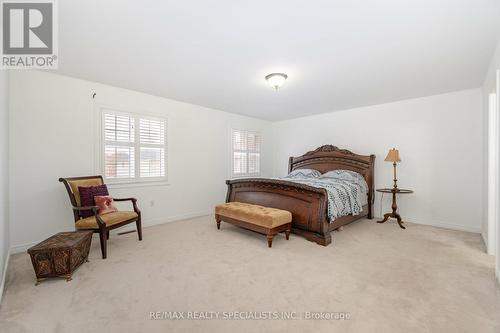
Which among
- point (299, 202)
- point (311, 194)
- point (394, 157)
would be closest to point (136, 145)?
point (299, 202)

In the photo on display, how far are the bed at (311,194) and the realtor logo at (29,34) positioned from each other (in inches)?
131

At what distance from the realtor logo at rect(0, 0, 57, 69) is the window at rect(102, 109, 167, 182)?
1.12 m

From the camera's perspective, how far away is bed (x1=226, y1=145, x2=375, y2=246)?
3398 millimetres

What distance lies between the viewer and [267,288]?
2180 millimetres

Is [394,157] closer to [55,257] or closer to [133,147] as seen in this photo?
[133,147]

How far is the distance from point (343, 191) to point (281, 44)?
2629mm

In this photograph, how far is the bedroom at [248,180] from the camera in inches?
74.7

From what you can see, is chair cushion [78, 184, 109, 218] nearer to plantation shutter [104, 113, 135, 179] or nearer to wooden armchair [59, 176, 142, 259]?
wooden armchair [59, 176, 142, 259]

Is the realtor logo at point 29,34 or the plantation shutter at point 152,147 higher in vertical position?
the realtor logo at point 29,34

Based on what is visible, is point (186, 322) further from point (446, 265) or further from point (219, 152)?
point (219, 152)

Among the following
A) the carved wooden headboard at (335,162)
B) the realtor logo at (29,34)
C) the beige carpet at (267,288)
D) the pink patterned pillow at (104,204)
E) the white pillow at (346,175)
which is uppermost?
the realtor logo at (29,34)

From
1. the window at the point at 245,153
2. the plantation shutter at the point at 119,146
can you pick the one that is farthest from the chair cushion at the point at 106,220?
the window at the point at 245,153

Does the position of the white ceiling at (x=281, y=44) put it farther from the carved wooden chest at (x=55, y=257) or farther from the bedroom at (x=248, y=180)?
the carved wooden chest at (x=55, y=257)

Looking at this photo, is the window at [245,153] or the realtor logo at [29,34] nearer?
the realtor logo at [29,34]
